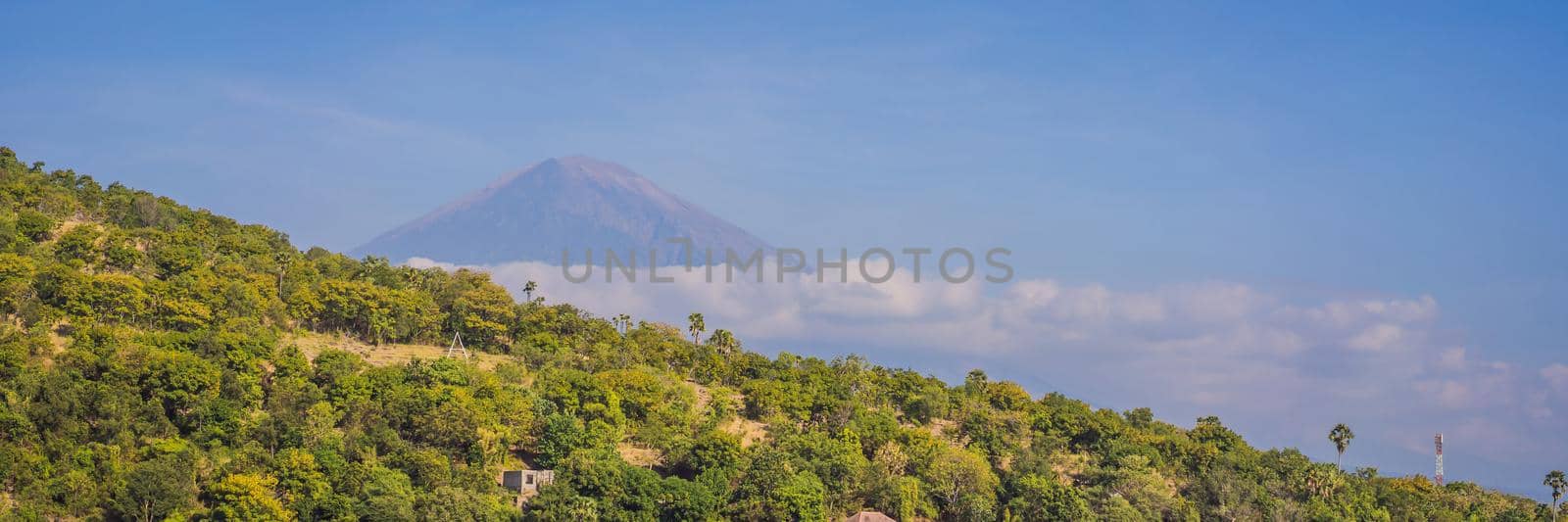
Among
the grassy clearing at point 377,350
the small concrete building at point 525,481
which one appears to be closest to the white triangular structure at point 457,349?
the grassy clearing at point 377,350

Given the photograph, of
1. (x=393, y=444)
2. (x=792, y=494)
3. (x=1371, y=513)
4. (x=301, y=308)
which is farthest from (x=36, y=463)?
(x=1371, y=513)

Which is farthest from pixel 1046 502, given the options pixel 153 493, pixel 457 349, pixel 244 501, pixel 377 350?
pixel 153 493

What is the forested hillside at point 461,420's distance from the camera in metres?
58.6

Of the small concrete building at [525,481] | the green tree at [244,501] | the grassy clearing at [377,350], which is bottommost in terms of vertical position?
the green tree at [244,501]

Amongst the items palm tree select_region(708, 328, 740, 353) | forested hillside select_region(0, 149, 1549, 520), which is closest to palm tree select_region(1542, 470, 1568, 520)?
forested hillside select_region(0, 149, 1549, 520)

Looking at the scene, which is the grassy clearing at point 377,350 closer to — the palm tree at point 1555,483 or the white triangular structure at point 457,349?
the white triangular structure at point 457,349

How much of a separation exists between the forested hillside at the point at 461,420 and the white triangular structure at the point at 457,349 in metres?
0.95

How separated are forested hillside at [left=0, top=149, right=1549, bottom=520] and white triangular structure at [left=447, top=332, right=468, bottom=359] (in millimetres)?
946

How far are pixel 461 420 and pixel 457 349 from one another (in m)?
20.9

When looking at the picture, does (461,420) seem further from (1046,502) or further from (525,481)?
(1046,502)

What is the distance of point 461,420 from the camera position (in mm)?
66000

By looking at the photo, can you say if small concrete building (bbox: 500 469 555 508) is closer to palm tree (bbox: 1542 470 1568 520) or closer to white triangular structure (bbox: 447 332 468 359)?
white triangular structure (bbox: 447 332 468 359)

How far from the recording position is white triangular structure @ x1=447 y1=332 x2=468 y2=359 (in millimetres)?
81875

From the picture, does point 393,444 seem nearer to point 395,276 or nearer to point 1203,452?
point 395,276
